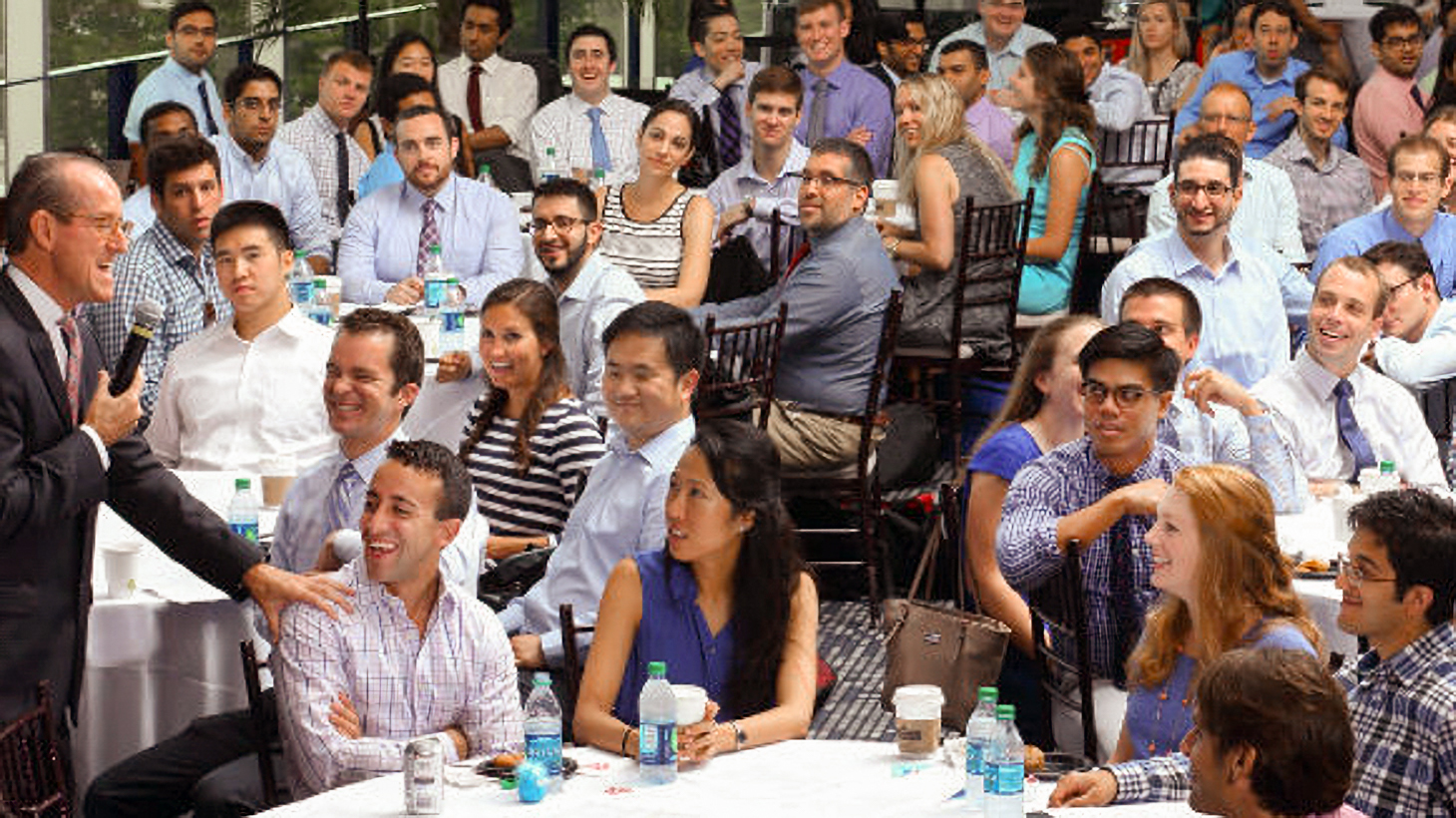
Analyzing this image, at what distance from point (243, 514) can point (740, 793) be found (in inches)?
76.3

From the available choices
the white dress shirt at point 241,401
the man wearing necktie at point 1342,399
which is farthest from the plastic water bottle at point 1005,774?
the white dress shirt at point 241,401

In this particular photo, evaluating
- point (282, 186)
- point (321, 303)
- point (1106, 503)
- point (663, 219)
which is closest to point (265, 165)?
point (282, 186)

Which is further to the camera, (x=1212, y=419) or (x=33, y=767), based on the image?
(x=1212, y=419)

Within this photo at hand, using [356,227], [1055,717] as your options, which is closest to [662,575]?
[1055,717]

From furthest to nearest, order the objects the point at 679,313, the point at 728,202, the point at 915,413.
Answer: the point at 728,202
the point at 915,413
the point at 679,313

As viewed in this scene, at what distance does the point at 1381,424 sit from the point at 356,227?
3.87 meters

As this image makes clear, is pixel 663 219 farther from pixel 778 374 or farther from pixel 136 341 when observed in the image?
pixel 136 341

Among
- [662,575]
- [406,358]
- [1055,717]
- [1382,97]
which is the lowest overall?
[1055,717]

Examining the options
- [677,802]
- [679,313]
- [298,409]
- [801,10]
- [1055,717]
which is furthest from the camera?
[801,10]

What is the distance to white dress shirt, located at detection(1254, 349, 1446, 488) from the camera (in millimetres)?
6352

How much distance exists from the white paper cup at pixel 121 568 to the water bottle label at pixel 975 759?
2.14 m

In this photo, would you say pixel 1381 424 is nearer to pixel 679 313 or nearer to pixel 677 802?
pixel 679 313

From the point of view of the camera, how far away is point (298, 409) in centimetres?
632

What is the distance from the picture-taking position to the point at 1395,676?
414 centimetres
